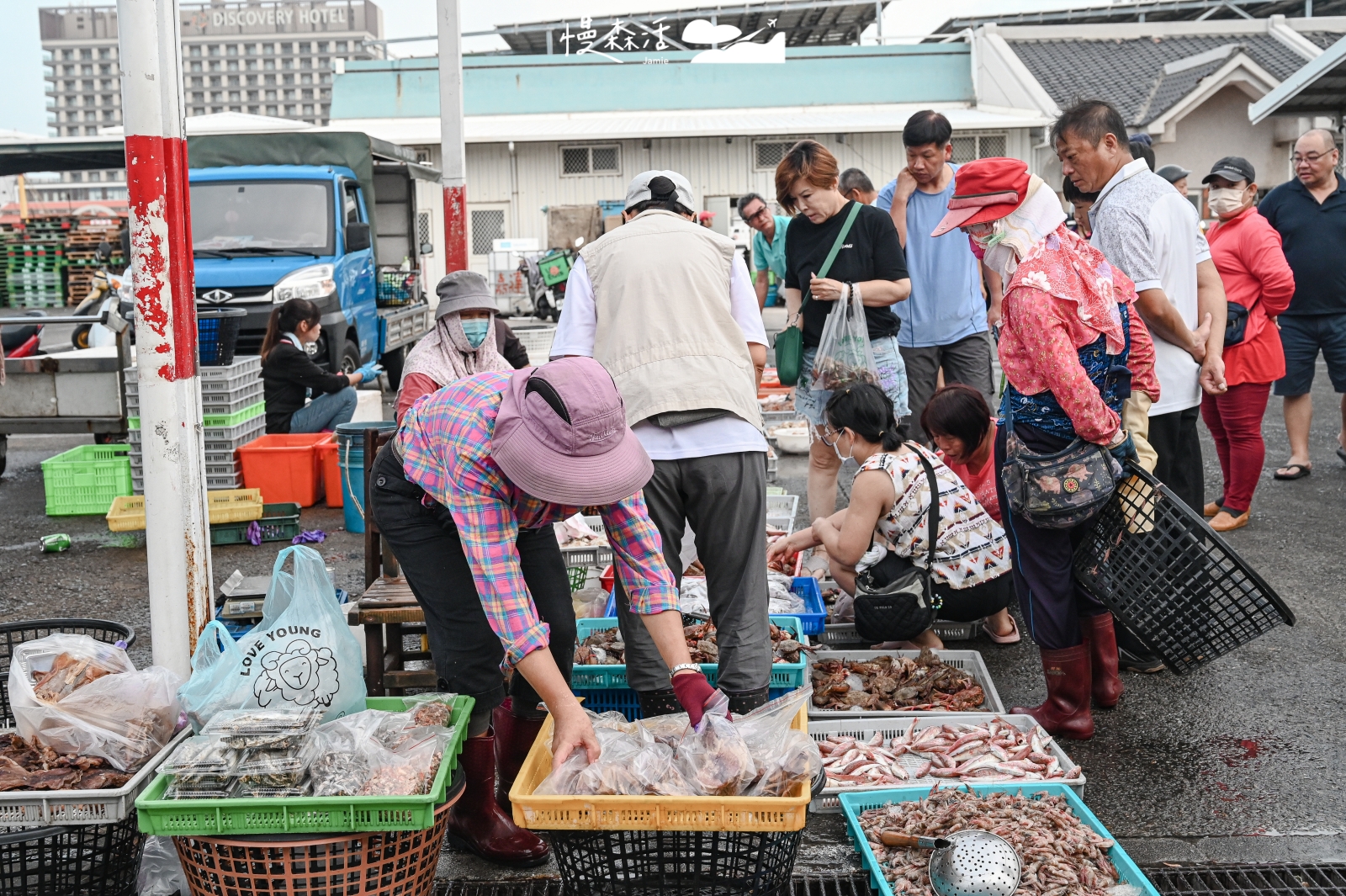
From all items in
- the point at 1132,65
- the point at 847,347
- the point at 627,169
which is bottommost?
the point at 847,347

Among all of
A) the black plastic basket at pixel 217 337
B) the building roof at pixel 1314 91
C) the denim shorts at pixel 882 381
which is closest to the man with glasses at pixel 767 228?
the denim shorts at pixel 882 381

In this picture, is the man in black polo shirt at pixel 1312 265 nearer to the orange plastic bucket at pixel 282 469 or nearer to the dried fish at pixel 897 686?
the dried fish at pixel 897 686

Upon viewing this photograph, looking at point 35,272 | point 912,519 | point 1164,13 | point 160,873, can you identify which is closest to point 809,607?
point 912,519

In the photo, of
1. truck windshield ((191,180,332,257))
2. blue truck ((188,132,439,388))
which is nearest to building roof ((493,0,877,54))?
blue truck ((188,132,439,388))

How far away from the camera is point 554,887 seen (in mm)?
3244

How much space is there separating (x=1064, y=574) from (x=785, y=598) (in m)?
1.26

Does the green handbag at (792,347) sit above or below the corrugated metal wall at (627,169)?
below

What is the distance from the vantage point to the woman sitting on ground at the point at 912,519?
4.59 meters

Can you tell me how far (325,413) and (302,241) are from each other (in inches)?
150

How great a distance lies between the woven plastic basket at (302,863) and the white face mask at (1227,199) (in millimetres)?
6221

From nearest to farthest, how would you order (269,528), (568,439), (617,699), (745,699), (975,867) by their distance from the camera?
(568,439)
(975,867)
(745,699)
(617,699)
(269,528)

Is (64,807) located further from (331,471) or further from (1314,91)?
(1314,91)

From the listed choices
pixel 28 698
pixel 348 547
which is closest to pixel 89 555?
pixel 348 547

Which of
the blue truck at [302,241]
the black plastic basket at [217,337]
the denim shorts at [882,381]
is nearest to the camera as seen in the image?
the denim shorts at [882,381]
